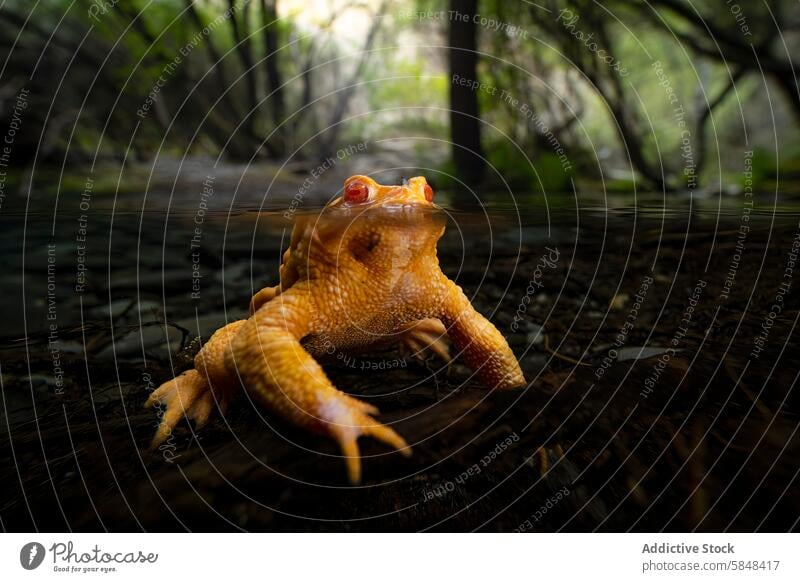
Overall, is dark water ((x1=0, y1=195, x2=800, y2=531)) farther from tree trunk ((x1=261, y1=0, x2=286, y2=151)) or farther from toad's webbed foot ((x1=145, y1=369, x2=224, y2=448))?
tree trunk ((x1=261, y1=0, x2=286, y2=151))

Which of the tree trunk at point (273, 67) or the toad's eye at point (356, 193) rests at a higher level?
the tree trunk at point (273, 67)

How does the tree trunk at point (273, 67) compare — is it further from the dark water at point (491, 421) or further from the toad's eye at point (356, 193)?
the toad's eye at point (356, 193)

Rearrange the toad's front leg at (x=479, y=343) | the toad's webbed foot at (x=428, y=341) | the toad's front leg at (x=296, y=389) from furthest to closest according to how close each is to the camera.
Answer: the toad's webbed foot at (x=428, y=341), the toad's front leg at (x=479, y=343), the toad's front leg at (x=296, y=389)

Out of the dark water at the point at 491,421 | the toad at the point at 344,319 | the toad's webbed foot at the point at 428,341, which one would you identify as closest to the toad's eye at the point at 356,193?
the toad at the point at 344,319

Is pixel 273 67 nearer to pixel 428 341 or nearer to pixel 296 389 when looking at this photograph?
pixel 428 341

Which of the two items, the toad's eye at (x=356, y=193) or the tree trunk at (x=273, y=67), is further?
the tree trunk at (x=273, y=67)

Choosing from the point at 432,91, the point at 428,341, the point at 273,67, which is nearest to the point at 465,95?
the point at 432,91
